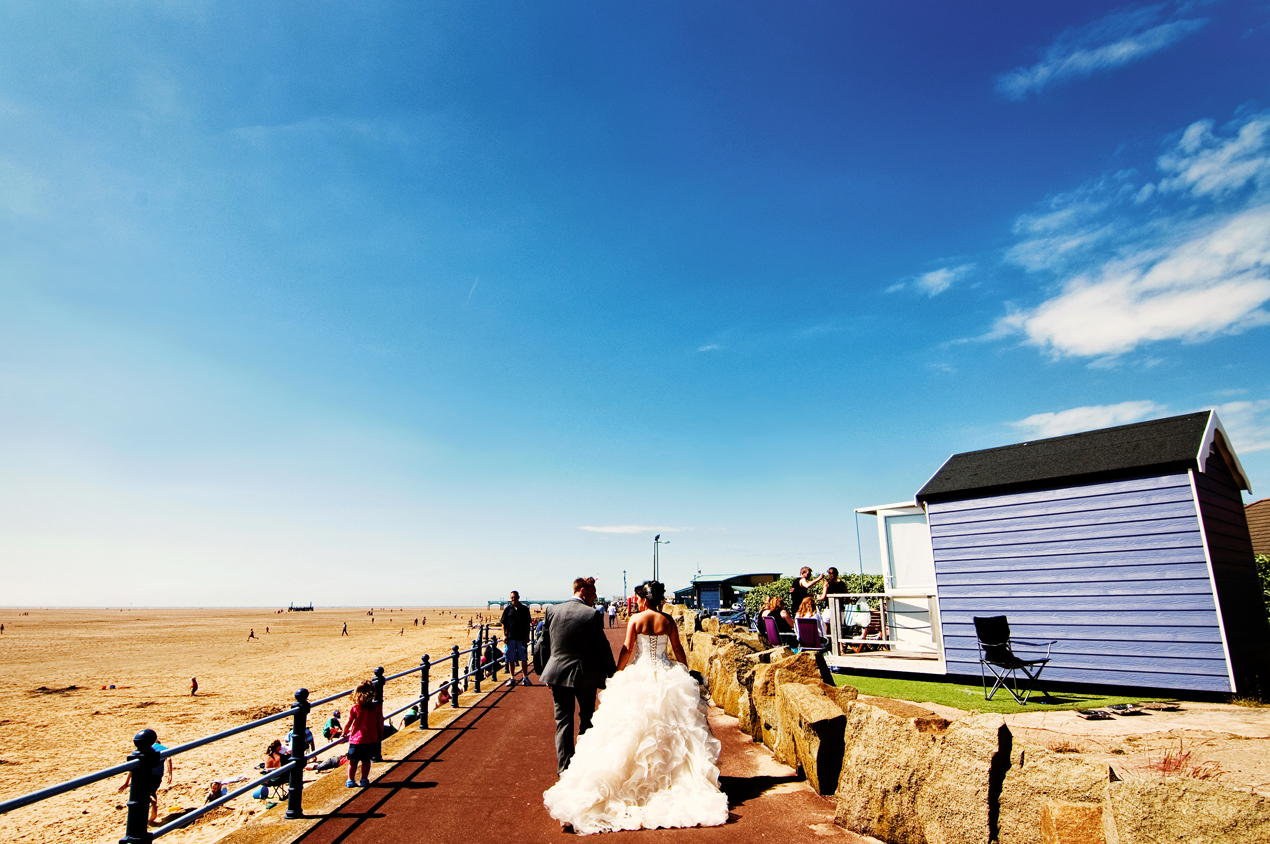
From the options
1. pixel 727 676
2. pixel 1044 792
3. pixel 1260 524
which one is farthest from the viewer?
pixel 1260 524

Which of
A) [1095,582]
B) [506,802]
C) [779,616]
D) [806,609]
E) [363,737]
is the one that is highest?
[1095,582]

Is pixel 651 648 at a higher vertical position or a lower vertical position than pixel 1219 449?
lower

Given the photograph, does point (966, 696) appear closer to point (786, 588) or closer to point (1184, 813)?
point (1184, 813)

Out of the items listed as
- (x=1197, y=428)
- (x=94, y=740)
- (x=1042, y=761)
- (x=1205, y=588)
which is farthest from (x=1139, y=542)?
(x=94, y=740)

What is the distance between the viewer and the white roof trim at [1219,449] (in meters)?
10.4

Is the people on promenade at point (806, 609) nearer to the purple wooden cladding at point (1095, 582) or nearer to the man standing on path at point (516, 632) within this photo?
the purple wooden cladding at point (1095, 582)

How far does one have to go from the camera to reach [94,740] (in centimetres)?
1772

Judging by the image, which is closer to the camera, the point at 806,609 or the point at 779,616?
the point at 806,609

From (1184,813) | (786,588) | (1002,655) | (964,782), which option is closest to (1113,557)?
(1002,655)

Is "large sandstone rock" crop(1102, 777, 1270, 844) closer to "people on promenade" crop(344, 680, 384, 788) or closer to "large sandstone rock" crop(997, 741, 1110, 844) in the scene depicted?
"large sandstone rock" crop(997, 741, 1110, 844)

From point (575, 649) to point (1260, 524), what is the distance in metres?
31.5

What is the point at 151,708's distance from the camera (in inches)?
874

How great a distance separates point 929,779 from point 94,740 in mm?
22868

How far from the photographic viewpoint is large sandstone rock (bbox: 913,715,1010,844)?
13.3 ft
